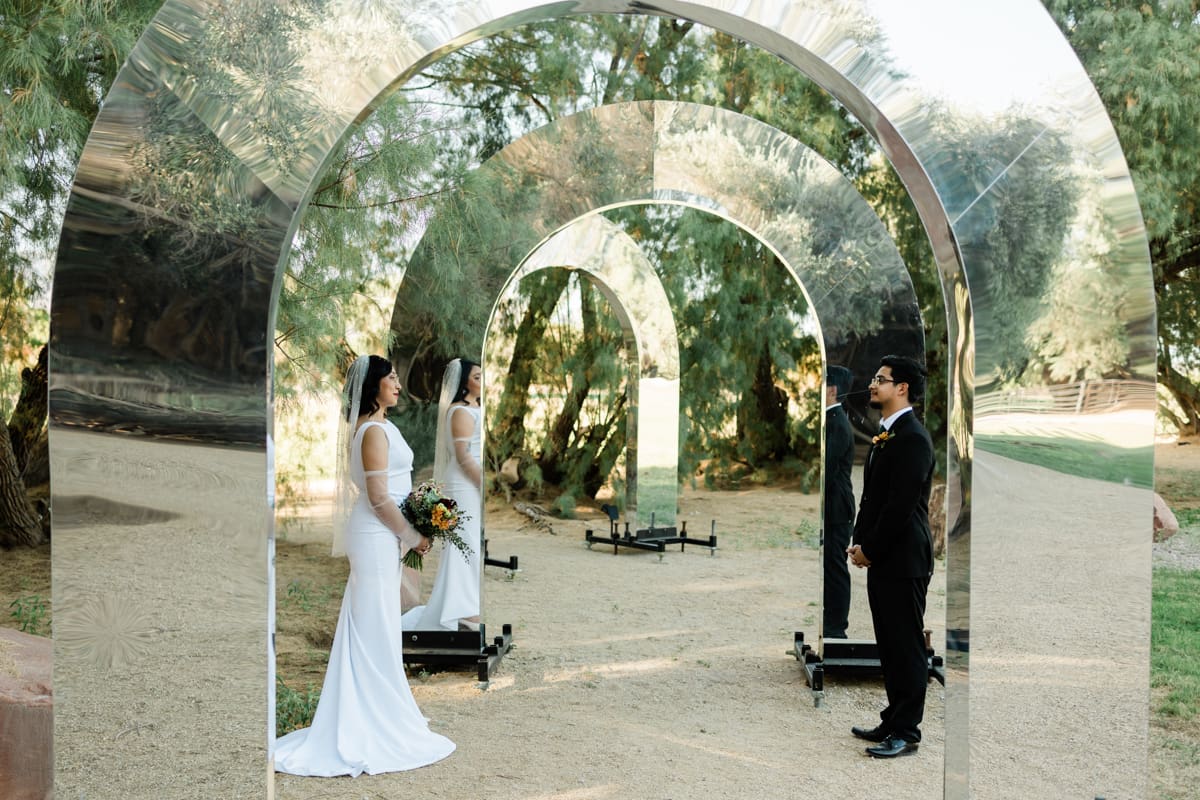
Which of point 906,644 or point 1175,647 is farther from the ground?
point 906,644

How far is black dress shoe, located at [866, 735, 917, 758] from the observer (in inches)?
212

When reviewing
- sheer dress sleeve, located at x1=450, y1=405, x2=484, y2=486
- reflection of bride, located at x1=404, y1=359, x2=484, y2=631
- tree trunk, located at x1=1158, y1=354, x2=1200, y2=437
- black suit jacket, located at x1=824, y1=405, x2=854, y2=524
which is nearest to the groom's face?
black suit jacket, located at x1=824, y1=405, x2=854, y2=524

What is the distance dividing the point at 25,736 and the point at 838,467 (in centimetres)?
512

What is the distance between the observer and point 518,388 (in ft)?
56.5

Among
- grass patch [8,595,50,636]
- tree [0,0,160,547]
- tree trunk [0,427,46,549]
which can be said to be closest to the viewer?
tree [0,0,160,547]

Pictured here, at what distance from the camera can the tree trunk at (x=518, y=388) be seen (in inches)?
664

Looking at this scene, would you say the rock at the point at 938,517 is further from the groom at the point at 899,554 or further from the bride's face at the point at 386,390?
the bride's face at the point at 386,390

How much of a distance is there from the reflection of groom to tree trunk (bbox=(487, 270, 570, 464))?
1020 centimetres

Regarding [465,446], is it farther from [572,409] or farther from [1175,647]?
[572,409]

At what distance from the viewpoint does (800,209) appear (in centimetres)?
714

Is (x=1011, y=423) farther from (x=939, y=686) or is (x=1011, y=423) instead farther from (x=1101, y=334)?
(x=939, y=686)

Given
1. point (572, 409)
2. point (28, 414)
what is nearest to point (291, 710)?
point (28, 414)

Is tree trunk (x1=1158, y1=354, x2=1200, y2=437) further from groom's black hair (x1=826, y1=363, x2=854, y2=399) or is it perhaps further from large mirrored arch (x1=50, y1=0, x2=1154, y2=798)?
large mirrored arch (x1=50, y1=0, x2=1154, y2=798)

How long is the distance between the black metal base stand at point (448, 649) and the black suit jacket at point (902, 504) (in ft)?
9.73
